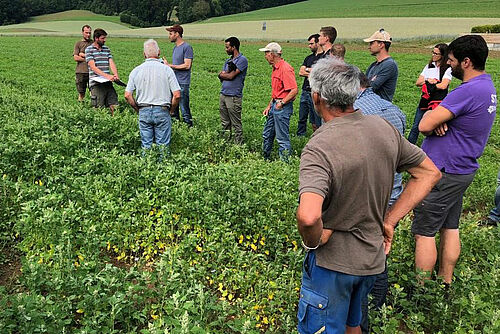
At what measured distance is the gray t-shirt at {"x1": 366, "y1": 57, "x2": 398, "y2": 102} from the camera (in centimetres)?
640

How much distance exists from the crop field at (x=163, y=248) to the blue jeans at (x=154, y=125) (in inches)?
11.5

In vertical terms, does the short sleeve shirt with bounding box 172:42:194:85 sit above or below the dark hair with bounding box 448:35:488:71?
below

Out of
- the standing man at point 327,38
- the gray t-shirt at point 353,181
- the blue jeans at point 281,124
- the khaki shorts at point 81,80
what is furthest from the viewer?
the khaki shorts at point 81,80

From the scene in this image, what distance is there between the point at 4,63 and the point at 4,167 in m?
18.2

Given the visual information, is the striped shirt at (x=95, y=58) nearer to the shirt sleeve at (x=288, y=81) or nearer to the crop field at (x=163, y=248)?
the crop field at (x=163, y=248)

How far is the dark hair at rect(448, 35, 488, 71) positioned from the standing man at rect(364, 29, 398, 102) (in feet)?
7.38

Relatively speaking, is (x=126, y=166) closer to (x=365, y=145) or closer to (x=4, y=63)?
(x=365, y=145)

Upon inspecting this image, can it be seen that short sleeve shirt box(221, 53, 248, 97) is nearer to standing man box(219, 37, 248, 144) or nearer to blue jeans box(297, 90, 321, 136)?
standing man box(219, 37, 248, 144)

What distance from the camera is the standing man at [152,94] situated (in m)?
7.10

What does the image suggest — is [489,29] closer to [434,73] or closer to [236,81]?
[434,73]

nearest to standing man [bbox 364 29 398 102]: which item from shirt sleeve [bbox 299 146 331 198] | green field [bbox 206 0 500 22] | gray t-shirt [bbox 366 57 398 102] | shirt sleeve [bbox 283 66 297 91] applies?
gray t-shirt [bbox 366 57 398 102]

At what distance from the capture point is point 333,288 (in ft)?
9.41

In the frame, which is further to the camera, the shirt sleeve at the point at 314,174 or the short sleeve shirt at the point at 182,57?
the short sleeve shirt at the point at 182,57

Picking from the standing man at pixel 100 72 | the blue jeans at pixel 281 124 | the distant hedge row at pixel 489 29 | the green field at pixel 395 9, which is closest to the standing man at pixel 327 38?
the blue jeans at pixel 281 124
